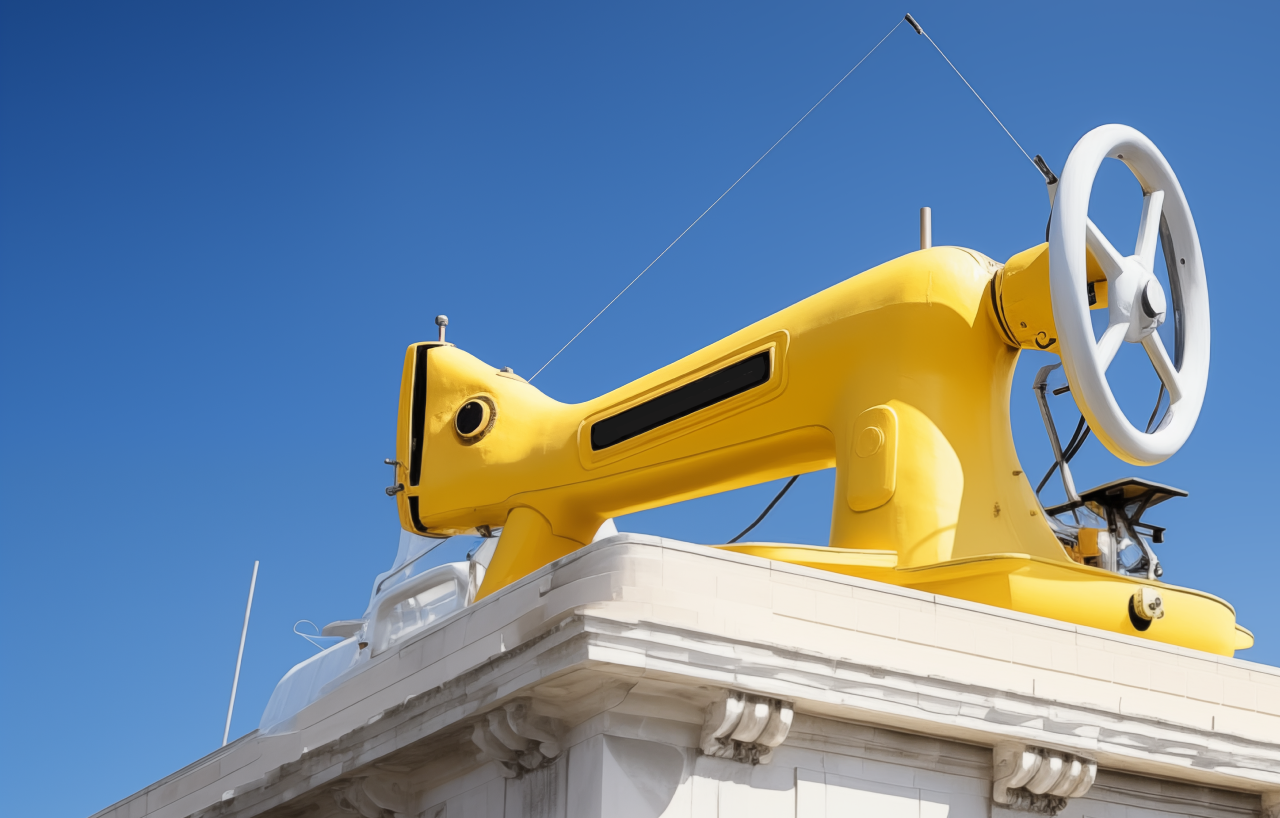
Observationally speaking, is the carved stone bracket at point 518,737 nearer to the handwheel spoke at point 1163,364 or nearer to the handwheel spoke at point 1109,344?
the handwheel spoke at point 1109,344

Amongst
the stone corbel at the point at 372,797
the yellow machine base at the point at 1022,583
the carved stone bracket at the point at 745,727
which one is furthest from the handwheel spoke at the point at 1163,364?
the stone corbel at the point at 372,797

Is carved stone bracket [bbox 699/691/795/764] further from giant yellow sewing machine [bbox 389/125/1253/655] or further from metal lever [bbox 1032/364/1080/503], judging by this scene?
metal lever [bbox 1032/364/1080/503]

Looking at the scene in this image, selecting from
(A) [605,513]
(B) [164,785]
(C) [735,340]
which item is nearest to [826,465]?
(C) [735,340]

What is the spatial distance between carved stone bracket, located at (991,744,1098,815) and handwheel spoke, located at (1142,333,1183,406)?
3.14 meters

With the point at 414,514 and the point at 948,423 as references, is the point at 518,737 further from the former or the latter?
the point at 414,514

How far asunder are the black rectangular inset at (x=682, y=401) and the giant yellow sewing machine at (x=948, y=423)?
0.04ft

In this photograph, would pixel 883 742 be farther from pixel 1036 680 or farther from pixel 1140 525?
pixel 1140 525

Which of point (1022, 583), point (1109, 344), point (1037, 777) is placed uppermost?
point (1109, 344)

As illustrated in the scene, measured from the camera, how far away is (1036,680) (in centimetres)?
973

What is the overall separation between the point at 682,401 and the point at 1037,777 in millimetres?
4261

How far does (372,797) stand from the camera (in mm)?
10312

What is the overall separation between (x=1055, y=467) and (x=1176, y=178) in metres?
2.43

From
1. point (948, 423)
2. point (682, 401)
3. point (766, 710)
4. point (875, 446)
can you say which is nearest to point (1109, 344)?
point (948, 423)

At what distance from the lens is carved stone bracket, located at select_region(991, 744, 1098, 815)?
954 cm
